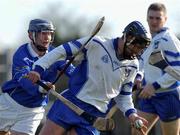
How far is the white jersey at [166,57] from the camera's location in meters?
11.8

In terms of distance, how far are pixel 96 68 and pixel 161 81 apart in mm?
1824

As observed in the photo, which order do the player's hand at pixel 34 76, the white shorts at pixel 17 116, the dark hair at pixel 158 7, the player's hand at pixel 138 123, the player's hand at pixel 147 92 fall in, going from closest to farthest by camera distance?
the player's hand at pixel 34 76 < the player's hand at pixel 138 123 < the player's hand at pixel 147 92 < the dark hair at pixel 158 7 < the white shorts at pixel 17 116

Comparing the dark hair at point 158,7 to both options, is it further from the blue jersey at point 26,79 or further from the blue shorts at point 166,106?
the blue jersey at point 26,79

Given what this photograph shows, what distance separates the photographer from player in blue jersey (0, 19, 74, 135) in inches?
467

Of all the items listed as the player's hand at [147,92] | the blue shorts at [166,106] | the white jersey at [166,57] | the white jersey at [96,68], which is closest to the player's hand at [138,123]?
the white jersey at [96,68]

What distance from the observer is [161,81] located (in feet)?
38.7

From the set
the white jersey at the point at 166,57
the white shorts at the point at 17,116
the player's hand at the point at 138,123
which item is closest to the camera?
the player's hand at the point at 138,123

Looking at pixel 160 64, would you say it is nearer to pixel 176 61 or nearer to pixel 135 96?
pixel 176 61

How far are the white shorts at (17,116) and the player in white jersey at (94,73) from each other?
2.06 m

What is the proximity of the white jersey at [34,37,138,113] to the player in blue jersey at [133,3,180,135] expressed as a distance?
150 cm

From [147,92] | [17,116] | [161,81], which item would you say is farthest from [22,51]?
[161,81]

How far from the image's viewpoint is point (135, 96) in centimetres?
1454

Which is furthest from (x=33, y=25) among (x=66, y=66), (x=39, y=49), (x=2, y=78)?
(x=2, y=78)

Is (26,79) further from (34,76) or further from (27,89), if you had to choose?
(34,76)
